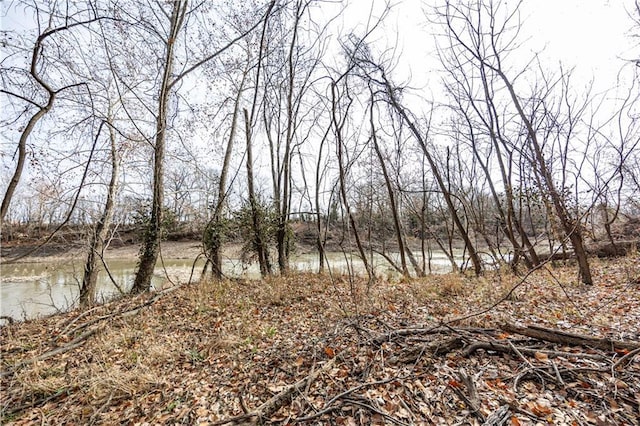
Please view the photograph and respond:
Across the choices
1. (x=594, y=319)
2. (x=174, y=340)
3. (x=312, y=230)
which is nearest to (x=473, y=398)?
(x=594, y=319)

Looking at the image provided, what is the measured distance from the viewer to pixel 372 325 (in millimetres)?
3508

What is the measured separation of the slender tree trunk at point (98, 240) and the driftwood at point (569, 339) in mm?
7568

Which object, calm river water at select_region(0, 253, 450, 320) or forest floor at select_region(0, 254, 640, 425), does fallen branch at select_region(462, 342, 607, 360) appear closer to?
forest floor at select_region(0, 254, 640, 425)

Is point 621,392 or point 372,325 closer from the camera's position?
point 621,392

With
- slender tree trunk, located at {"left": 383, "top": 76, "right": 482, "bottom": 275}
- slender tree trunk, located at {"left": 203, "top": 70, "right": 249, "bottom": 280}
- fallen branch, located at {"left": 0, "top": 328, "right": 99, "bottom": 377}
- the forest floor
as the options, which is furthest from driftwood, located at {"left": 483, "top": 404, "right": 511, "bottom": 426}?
slender tree trunk, located at {"left": 203, "top": 70, "right": 249, "bottom": 280}

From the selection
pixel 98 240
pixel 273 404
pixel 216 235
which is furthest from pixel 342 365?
pixel 98 240

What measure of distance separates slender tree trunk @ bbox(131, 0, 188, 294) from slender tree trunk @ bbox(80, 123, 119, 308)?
2.85ft

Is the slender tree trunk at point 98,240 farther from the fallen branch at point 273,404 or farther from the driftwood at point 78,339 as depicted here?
the fallen branch at point 273,404

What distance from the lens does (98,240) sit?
6.15 metres

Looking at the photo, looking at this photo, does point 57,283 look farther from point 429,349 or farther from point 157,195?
point 429,349

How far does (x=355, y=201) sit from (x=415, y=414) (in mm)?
9052

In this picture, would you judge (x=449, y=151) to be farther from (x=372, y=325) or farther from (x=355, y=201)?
(x=372, y=325)


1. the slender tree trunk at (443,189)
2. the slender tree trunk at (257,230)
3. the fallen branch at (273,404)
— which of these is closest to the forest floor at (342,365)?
the fallen branch at (273,404)

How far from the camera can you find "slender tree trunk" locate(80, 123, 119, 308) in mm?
5959
